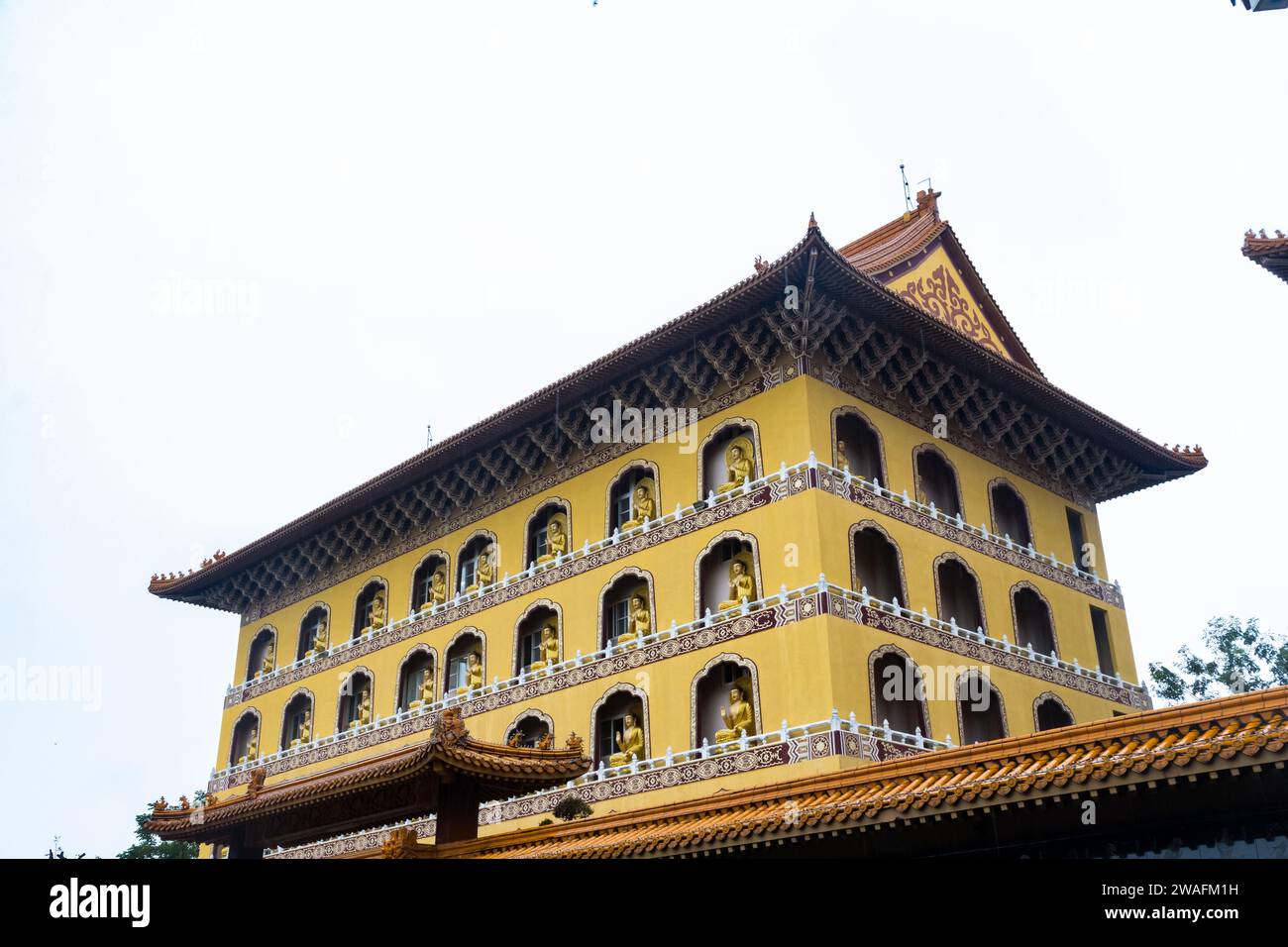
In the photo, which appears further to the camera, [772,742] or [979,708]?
[979,708]

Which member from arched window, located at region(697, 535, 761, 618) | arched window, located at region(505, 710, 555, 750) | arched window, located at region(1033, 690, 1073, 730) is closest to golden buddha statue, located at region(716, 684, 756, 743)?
arched window, located at region(697, 535, 761, 618)

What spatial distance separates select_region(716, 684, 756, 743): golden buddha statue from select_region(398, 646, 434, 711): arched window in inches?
328

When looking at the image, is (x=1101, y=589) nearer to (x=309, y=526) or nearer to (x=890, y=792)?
(x=890, y=792)

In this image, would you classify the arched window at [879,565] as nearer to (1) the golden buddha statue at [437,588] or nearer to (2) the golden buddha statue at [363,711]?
(1) the golden buddha statue at [437,588]

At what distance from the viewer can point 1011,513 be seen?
2491 cm

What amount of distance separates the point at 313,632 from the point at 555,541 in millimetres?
9035

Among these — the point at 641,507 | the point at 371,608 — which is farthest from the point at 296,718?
the point at 641,507

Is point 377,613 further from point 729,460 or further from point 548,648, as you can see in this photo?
point 729,460

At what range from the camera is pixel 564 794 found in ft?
71.4

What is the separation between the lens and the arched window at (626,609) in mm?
21688

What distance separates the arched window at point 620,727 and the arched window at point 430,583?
6080 millimetres

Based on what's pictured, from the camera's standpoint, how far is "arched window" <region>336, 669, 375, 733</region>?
27422mm

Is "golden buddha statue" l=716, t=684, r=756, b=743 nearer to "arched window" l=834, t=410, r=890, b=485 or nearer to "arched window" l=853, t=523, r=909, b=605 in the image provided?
"arched window" l=853, t=523, r=909, b=605
